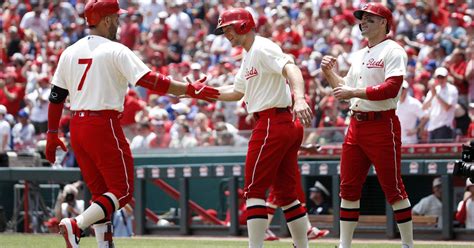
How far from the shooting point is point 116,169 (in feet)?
30.3

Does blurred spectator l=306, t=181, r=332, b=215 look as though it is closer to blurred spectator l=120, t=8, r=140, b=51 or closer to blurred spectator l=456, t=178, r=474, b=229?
blurred spectator l=456, t=178, r=474, b=229

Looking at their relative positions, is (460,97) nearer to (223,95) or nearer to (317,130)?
(317,130)

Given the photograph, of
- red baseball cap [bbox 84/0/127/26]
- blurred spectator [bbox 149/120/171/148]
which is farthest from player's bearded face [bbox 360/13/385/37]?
blurred spectator [bbox 149/120/171/148]

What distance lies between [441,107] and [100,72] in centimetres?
762

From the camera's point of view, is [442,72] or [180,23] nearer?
[442,72]

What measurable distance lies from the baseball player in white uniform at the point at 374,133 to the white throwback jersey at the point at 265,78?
502 mm

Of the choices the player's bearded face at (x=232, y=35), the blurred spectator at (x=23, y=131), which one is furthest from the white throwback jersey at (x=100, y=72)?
the blurred spectator at (x=23, y=131)

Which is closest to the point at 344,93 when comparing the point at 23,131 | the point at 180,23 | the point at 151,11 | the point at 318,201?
the point at 318,201

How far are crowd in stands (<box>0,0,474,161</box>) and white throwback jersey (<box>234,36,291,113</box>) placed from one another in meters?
6.17

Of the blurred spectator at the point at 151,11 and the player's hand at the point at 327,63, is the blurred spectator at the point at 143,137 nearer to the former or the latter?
the blurred spectator at the point at 151,11

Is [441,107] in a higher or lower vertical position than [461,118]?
higher

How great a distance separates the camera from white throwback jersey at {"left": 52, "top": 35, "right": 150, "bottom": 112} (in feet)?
30.1

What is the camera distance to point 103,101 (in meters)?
9.24

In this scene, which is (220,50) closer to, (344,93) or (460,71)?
(460,71)
